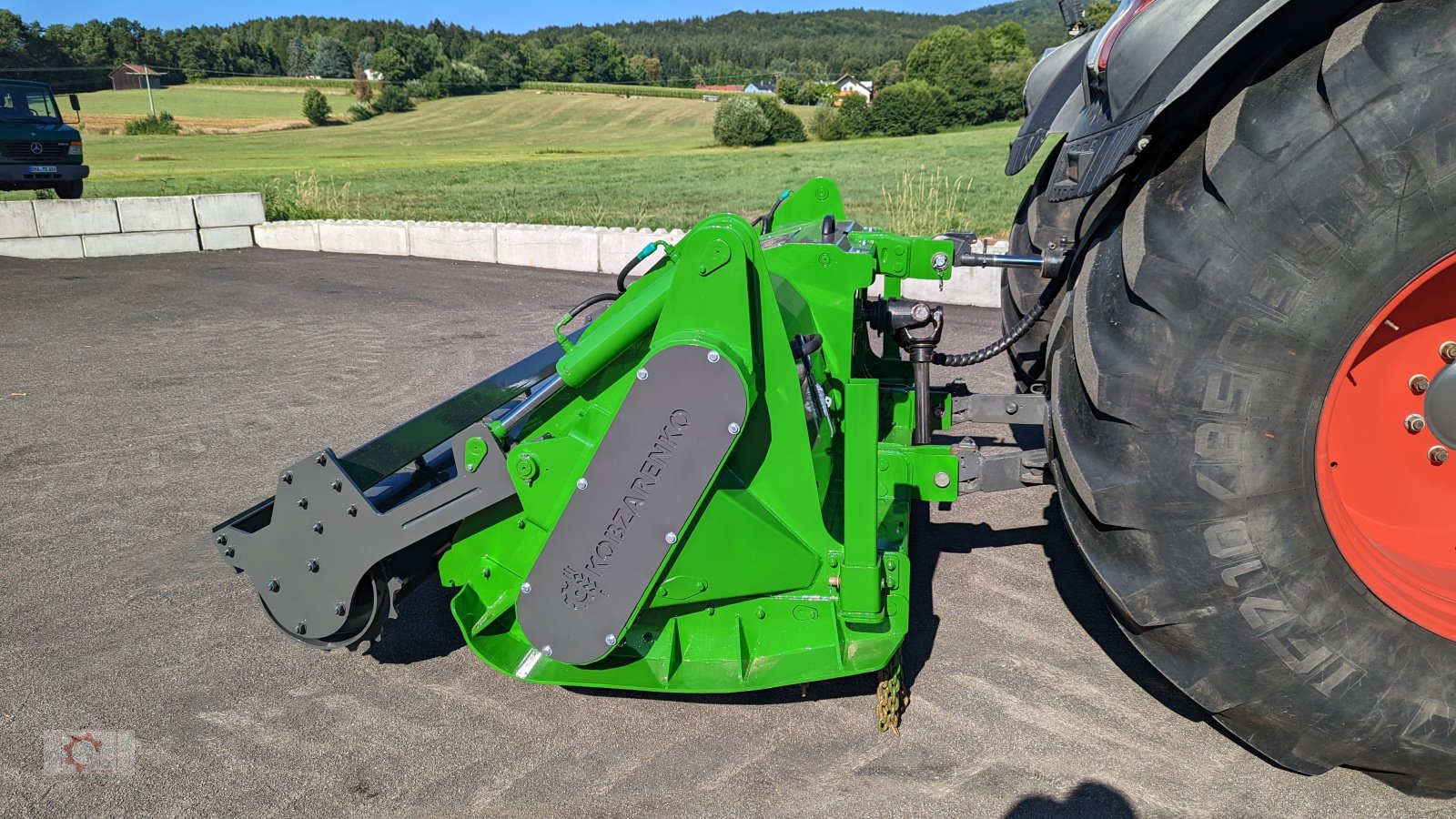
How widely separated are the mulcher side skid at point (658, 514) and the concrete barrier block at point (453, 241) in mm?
8378

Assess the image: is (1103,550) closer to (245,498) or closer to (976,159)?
(245,498)

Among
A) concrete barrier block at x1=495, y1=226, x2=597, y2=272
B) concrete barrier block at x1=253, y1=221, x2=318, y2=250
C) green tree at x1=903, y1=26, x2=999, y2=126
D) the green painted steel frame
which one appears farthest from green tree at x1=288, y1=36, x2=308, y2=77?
the green painted steel frame

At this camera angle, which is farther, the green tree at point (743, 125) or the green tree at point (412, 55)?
the green tree at point (412, 55)

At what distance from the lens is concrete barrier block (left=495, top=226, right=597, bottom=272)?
10164 millimetres

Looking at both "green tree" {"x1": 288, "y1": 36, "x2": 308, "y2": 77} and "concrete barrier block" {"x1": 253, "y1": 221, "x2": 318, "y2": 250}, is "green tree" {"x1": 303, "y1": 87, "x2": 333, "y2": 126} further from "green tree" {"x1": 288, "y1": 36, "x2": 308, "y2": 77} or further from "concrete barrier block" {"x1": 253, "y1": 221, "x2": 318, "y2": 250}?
"concrete barrier block" {"x1": 253, "y1": 221, "x2": 318, "y2": 250}

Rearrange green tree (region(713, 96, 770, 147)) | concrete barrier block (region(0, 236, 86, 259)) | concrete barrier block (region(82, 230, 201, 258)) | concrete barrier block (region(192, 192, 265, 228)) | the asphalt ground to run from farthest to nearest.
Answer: green tree (region(713, 96, 770, 147)), concrete barrier block (region(192, 192, 265, 228)), concrete barrier block (region(82, 230, 201, 258)), concrete barrier block (region(0, 236, 86, 259)), the asphalt ground

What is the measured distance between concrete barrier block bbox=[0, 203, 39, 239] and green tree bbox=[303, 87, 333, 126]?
4029cm

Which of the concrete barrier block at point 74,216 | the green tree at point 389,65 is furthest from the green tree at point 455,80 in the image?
the concrete barrier block at point 74,216

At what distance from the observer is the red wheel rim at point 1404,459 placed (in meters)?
A: 2.20

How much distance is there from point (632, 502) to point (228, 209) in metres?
11.4

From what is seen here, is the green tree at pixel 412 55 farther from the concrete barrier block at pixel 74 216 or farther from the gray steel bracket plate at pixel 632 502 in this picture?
the gray steel bracket plate at pixel 632 502

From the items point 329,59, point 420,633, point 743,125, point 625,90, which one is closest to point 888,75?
point 625,90

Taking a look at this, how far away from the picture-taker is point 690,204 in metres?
17.2
